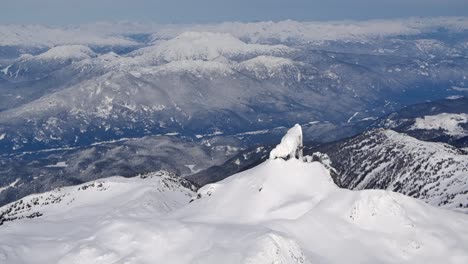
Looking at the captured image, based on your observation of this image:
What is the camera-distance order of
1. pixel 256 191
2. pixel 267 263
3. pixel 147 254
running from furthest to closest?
pixel 256 191, pixel 147 254, pixel 267 263

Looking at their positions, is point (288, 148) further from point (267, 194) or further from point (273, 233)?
point (273, 233)

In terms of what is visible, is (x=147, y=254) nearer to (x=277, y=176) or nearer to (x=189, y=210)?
(x=189, y=210)

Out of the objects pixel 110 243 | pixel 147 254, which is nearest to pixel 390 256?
pixel 147 254

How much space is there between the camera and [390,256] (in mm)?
130500

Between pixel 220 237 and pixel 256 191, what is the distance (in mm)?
32867

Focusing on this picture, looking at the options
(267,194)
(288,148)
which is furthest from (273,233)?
(288,148)

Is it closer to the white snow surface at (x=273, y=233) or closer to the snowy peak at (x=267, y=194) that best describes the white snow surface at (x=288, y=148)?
the snowy peak at (x=267, y=194)

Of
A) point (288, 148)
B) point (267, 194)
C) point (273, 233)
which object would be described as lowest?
point (267, 194)

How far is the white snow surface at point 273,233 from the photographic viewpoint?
126 metres

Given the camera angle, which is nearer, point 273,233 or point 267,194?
point 273,233

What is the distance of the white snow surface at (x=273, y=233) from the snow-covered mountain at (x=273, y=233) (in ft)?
0.79

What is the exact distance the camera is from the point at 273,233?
124375mm

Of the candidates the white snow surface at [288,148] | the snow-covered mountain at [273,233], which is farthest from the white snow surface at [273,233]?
the white snow surface at [288,148]

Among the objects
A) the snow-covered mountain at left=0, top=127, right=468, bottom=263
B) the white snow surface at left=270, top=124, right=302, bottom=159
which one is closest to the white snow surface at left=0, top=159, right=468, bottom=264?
the snow-covered mountain at left=0, top=127, right=468, bottom=263
